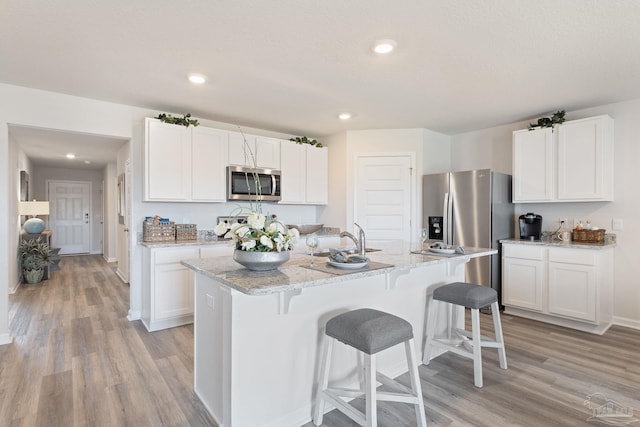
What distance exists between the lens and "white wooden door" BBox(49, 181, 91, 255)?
8.40 meters

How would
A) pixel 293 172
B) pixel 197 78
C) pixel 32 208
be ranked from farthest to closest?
pixel 32 208 → pixel 293 172 → pixel 197 78

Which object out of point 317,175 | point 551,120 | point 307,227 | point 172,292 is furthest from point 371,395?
point 551,120

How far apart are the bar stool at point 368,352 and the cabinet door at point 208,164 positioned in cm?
259

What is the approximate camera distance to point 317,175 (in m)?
5.01

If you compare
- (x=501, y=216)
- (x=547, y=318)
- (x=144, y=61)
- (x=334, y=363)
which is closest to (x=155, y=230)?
(x=144, y=61)

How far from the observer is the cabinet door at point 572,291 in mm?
3379

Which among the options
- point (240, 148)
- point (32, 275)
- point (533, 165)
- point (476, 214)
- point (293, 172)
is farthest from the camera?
point (32, 275)

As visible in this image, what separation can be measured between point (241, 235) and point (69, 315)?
337 cm

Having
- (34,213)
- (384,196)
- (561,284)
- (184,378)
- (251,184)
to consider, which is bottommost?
(184,378)

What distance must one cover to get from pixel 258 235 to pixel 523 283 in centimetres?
341

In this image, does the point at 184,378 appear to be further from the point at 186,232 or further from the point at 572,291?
the point at 572,291

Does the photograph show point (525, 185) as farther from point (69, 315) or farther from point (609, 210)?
point (69, 315)

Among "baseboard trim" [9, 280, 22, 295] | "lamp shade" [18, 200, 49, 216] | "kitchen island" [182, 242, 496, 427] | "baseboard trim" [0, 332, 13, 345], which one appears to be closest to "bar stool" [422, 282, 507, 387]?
"kitchen island" [182, 242, 496, 427]

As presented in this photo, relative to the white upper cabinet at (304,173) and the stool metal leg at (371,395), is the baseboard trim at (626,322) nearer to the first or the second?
the stool metal leg at (371,395)
